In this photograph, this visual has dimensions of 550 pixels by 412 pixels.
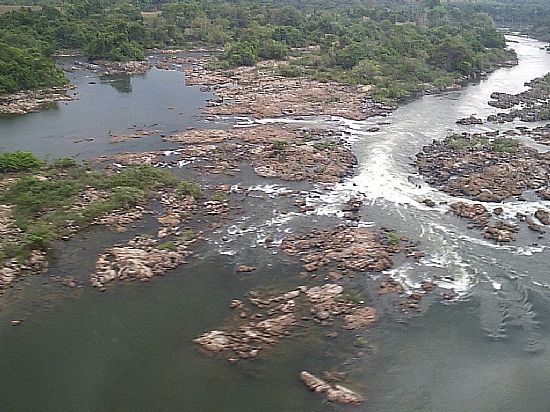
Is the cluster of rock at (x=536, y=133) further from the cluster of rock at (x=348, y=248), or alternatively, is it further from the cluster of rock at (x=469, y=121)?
the cluster of rock at (x=348, y=248)

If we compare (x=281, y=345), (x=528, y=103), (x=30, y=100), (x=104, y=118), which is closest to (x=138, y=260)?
(x=281, y=345)

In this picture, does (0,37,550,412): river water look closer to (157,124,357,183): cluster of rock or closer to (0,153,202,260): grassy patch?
(0,153,202,260): grassy patch

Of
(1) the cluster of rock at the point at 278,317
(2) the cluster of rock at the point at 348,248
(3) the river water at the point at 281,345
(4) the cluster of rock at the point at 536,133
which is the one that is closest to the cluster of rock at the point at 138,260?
(3) the river water at the point at 281,345

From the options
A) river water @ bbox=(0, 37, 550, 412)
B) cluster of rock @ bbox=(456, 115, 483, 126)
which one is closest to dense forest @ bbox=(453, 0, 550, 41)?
cluster of rock @ bbox=(456, 115, 483, 126)

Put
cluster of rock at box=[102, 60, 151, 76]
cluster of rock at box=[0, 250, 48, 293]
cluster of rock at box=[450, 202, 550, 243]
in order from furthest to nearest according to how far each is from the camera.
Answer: cluster of rock at box=[102, 60, 151, 76], cluster of rock at box=[450, 202, 550, 243], cluster of rock at box=[0, 250, 48, 293]

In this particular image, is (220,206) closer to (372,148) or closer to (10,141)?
(372,148)

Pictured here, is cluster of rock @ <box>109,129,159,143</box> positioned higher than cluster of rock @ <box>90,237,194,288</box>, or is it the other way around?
cluster of rock @ <box>109,129,159,143</box>

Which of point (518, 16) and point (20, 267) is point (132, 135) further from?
point (518, 16)
